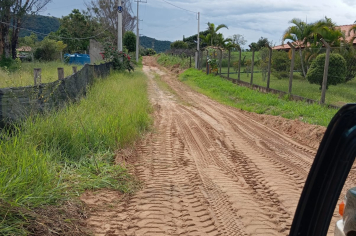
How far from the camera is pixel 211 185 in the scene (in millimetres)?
4973

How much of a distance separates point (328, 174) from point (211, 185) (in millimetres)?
3711

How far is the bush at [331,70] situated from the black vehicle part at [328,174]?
35.4ft

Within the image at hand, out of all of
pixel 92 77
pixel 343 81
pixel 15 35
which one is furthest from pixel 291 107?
pixel 15 35

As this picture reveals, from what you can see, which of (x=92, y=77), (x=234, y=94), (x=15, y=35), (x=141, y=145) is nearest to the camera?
(x=141, y=145)

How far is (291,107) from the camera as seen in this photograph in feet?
36.8

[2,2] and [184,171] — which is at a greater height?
[2,2]

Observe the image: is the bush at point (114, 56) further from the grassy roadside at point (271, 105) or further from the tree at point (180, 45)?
the tree at point (180, 45)

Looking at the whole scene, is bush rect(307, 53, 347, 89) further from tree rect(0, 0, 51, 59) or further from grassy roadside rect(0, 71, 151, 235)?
tree rect(0, 0, 51, 59)

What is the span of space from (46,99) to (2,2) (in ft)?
80.4

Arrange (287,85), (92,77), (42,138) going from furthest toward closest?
(287,85), (92,77), (42,138)

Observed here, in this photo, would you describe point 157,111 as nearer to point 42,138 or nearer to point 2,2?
point 42,138

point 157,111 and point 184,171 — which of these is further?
point 157,111

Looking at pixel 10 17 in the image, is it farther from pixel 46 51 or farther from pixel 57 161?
pixel 57 161

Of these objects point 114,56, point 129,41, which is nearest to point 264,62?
point 114,56
